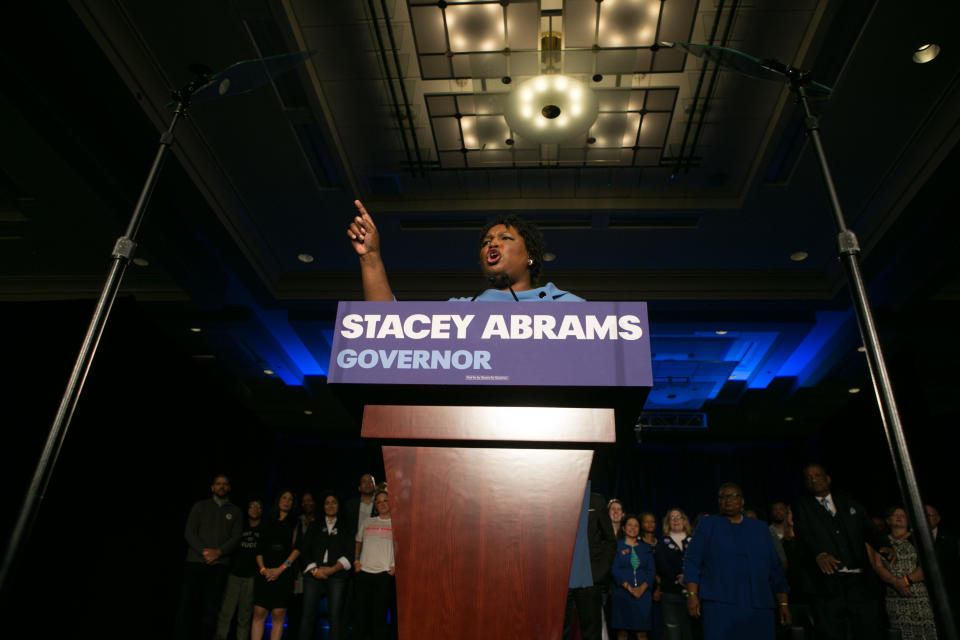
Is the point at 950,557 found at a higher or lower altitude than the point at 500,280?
lower

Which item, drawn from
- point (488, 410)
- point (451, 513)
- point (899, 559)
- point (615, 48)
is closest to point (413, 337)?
point (488, 410)

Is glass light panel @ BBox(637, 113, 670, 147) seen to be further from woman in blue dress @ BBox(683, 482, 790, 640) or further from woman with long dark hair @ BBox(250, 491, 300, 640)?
woman with long dark hair @ BBox(250, 491, 300, 640)

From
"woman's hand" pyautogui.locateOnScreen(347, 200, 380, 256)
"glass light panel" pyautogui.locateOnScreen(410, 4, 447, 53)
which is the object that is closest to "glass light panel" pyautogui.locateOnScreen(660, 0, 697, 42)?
"glass light panel" pyautogui.locateOnScreen(410, 4, 447, 53)

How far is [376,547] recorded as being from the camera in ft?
14.5

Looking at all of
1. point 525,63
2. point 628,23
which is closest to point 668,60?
point 628,23

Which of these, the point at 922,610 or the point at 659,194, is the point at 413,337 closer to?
the point at 922,610

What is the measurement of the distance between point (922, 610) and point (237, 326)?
22.4 ft

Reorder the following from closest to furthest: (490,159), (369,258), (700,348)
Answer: (369,258) < (490,159) < (700,348)

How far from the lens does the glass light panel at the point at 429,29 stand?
3625 millimetres

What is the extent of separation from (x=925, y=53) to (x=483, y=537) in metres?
4.41

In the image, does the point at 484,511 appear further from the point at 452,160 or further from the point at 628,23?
the point at 452,160

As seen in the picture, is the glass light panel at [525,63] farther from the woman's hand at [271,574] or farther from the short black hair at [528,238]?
the woman's hand at [271,574]

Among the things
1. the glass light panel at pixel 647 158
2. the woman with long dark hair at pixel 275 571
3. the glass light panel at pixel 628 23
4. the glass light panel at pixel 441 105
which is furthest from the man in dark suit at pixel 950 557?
the woman with long dark hair at pixel 275 571

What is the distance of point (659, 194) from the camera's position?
5.22 m
